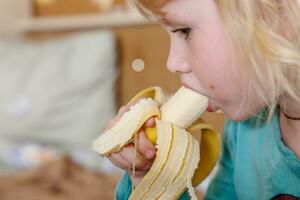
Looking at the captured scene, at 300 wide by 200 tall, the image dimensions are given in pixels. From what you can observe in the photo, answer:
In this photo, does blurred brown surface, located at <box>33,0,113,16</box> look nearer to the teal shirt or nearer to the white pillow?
the white pillow

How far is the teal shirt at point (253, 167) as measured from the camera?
57 cm

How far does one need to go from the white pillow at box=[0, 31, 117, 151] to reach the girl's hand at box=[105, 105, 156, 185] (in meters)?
1.13

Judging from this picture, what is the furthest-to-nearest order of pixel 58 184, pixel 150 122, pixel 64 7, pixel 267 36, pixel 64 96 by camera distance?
pixel 64 7 < pixel 64 96 < pixel 58 184 < pixel 150 122 < pixel 267 36

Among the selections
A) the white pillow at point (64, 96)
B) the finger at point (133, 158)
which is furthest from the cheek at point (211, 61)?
the white pillow at point (64, 96)

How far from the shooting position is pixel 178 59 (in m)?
0.51

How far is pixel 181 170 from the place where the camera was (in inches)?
20.1

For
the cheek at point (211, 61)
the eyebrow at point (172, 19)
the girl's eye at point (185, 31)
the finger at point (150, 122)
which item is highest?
the eyebrow at point (172, 19)

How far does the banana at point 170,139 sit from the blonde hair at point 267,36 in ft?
0.31

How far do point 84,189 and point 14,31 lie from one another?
816 mm

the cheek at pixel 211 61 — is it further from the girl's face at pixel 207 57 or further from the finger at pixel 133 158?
the finger at pixel 133 158

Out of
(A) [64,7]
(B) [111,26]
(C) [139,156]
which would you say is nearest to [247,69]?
(C) [139,156]

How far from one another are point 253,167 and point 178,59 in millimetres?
185

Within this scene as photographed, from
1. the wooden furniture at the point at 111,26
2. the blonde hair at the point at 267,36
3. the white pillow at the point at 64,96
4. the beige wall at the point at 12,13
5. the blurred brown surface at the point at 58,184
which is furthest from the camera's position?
the beige wall at the point at 12,13

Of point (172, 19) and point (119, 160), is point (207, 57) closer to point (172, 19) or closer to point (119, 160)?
point (172, 19)
